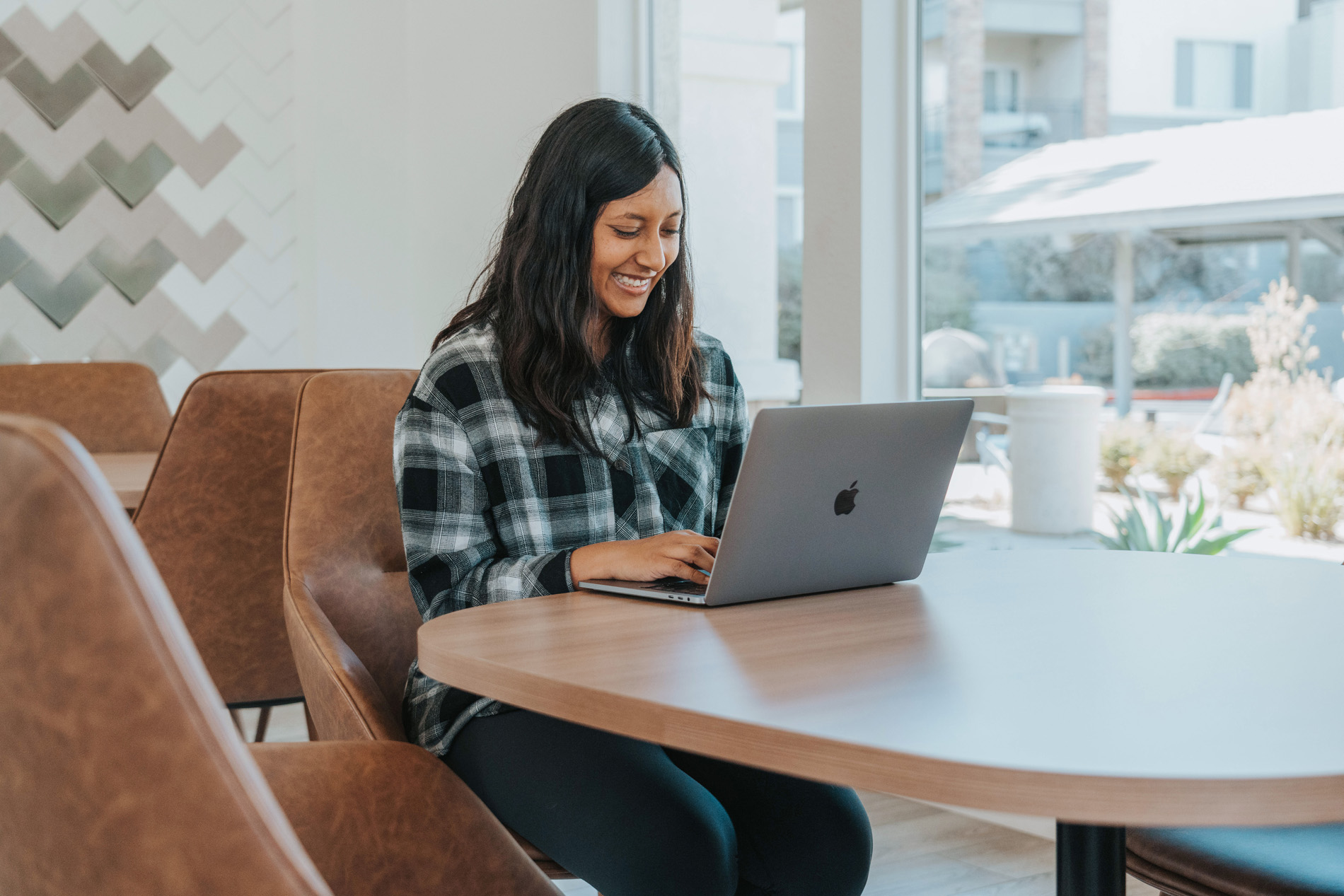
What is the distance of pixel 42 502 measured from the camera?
0.50 meters

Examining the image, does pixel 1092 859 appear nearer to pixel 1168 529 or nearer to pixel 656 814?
pixel 656 814

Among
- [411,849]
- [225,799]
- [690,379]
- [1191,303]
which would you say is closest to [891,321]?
[1191,303]

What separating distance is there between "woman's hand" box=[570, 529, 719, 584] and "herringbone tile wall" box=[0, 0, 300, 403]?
2.60 m

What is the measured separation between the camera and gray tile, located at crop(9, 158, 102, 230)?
3.31m

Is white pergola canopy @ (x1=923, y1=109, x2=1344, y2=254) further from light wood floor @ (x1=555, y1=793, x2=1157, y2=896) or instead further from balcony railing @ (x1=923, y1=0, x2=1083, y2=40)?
light wood floor @ (x1=555, y1=793, x2=1157, y2=896)

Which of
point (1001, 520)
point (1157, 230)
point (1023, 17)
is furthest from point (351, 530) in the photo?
point (1023, 17)

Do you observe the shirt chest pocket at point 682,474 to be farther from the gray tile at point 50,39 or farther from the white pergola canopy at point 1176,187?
the gray tile at point 50,39

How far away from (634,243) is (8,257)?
255cm

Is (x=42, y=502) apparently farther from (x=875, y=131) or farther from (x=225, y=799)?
(x=875, y=131)

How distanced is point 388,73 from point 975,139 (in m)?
1.95

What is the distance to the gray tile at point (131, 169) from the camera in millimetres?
3398

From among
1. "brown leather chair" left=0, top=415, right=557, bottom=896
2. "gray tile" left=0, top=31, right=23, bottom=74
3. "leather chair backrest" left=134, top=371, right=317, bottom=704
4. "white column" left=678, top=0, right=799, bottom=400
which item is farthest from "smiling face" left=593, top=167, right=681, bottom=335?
"gray tile" left=0, top=31, right=23, bottom=74

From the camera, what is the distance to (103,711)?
1.68 feet

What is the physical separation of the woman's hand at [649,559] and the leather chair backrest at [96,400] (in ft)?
6.79
